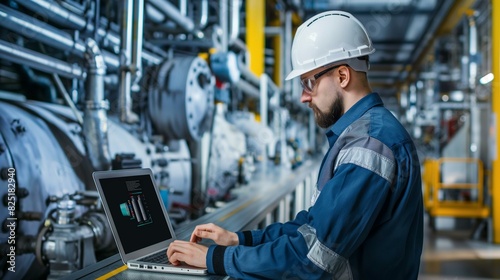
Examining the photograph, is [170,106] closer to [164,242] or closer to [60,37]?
[60,37]

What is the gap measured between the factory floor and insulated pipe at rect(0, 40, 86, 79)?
2.96m

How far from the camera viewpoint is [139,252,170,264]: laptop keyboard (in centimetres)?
141

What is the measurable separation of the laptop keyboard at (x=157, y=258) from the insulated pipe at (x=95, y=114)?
26.7 inches

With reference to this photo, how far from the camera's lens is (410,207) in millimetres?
1264

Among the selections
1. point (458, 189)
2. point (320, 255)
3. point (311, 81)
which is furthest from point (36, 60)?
point (458, 189)

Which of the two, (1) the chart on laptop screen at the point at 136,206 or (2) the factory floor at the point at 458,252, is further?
(2) the factory floor at the point at 458,252

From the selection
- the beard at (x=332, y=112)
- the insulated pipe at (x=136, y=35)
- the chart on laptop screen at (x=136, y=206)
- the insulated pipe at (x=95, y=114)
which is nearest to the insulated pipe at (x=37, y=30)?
the insulated pipe at (x=95, y=114)

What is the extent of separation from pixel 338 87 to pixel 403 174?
294mm

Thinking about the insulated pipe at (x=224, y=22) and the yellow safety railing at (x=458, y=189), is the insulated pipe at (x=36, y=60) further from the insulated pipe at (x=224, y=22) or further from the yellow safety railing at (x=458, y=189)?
the yellow safety railing at (x=458, y=189)

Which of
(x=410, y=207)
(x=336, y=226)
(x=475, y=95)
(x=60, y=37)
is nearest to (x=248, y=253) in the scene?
(x=336, y=226)

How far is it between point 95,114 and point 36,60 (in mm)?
300

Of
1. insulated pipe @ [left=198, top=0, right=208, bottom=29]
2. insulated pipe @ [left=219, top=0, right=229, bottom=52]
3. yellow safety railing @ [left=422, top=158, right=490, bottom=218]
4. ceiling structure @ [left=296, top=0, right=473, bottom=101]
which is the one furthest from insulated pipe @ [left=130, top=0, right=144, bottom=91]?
yellow safety railing @ [left=422, top=158, right=490, bottom=218]

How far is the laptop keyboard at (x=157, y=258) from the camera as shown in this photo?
1410 mm

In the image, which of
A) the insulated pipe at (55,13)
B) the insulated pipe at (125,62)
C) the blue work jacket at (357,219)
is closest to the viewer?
the blue work jacket at (357,219)
